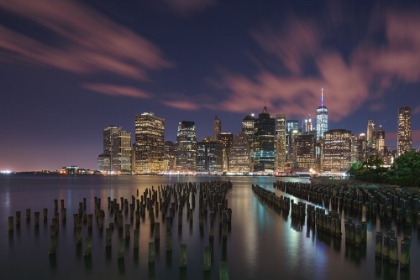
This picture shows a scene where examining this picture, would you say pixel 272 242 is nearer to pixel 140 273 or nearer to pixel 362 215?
pixel 140 273

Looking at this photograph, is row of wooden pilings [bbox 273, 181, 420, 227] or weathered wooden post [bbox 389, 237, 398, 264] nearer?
weathered wooden post [bbox 389, 237, 398, 264]

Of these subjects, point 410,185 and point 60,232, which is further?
point 410,185

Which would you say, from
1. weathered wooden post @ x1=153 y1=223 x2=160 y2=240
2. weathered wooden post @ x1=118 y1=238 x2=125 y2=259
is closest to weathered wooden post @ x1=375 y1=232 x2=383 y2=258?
weathered wooden post @ x1=153 y1=223 x2=160 y2=240

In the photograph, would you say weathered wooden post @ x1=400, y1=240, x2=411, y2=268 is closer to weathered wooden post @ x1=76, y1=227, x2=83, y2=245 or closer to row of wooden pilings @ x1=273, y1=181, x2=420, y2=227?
row of wooden pilings @ x1=273, y1=181, x2=420, y2=227

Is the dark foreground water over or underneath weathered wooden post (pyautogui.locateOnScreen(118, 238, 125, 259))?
underneath

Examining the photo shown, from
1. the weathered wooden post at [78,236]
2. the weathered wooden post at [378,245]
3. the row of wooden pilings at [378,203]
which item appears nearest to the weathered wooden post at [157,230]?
the weathered wooden post at [78,236]

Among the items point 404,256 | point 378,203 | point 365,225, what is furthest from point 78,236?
point 378,203

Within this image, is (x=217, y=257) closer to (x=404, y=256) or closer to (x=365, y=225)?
(x=365, y=225)

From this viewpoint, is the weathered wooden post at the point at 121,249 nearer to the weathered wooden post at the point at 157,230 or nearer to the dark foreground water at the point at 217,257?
the dark foreground water at the point at 217,257

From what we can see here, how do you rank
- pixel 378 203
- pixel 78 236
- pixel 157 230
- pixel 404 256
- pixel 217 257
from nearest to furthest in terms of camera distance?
pixel 404 256
pixel 217 257
pixel 157 230
pixel 78 236
pixel 378 203

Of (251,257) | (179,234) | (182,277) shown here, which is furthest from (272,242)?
(182,277)

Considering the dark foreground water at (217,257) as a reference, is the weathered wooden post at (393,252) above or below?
above

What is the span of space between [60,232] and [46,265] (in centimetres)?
701

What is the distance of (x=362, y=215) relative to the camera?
30.9 metres
